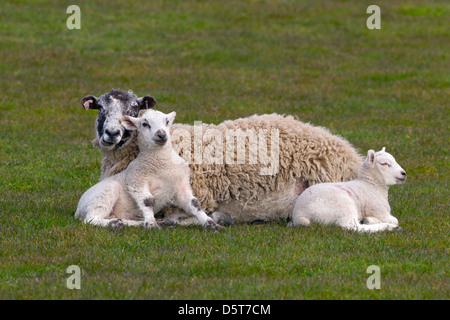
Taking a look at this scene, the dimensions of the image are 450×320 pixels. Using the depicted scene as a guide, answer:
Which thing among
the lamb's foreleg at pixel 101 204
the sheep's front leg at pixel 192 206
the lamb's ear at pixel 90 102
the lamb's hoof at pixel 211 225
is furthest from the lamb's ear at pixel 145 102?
the lamb's hoof at pixel 211 225

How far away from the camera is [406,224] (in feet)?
33.4

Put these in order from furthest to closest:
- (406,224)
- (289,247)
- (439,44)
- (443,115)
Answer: (439,44) → (443,115) → (406,224) → (289,247)

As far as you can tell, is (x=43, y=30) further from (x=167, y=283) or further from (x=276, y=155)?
(x=167, y=283)

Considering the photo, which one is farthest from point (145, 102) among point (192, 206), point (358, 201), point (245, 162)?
point (358, 201)

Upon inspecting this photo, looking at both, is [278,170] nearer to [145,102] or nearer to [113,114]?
[145,102]

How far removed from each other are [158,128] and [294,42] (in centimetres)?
1887

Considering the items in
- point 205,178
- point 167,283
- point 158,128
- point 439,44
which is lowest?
point 167,283

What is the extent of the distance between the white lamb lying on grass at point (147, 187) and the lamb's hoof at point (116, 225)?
0.04 meters

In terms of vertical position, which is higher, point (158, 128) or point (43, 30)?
point (43, 30)

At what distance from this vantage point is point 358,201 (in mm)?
9844

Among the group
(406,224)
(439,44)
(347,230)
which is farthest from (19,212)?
(439,44)

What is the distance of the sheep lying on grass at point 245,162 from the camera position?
10367mm

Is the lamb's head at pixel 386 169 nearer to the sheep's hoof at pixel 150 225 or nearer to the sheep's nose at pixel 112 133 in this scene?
the sheep's hoof at pixel 150 225

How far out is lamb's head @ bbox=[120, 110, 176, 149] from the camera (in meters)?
9.65
